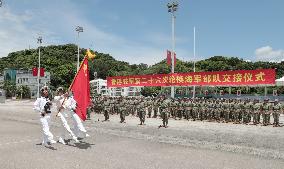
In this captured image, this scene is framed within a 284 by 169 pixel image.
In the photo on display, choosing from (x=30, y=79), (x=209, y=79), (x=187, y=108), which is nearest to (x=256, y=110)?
(x=187, y=108)

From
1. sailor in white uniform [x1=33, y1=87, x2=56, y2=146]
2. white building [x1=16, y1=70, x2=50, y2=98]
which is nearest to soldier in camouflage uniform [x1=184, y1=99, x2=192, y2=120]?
sailor in white uniform [x1=33, y1=87, x2=56, y2=146]

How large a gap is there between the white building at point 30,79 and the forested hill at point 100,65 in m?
2.83

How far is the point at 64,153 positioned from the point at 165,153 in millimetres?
3107

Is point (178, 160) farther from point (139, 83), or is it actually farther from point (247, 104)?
point (139, 83)

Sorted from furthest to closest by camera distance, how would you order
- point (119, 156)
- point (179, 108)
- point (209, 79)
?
point (209, 79), point (179, 108), point (119, 156)

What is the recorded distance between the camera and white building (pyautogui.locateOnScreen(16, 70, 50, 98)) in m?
120

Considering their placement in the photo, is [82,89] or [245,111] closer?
[82,89]

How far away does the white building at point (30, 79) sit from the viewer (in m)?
120

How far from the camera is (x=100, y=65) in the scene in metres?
136

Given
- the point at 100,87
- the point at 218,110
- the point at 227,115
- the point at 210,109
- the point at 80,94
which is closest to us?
the point at 80,94

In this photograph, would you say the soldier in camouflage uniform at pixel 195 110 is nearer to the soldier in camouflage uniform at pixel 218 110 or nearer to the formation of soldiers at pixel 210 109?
the formation of soldiers at pixel 210 109

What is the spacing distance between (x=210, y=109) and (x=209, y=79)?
219 inches

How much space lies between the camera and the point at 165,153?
38.6ft

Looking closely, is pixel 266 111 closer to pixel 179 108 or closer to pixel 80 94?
pixel 179 108
